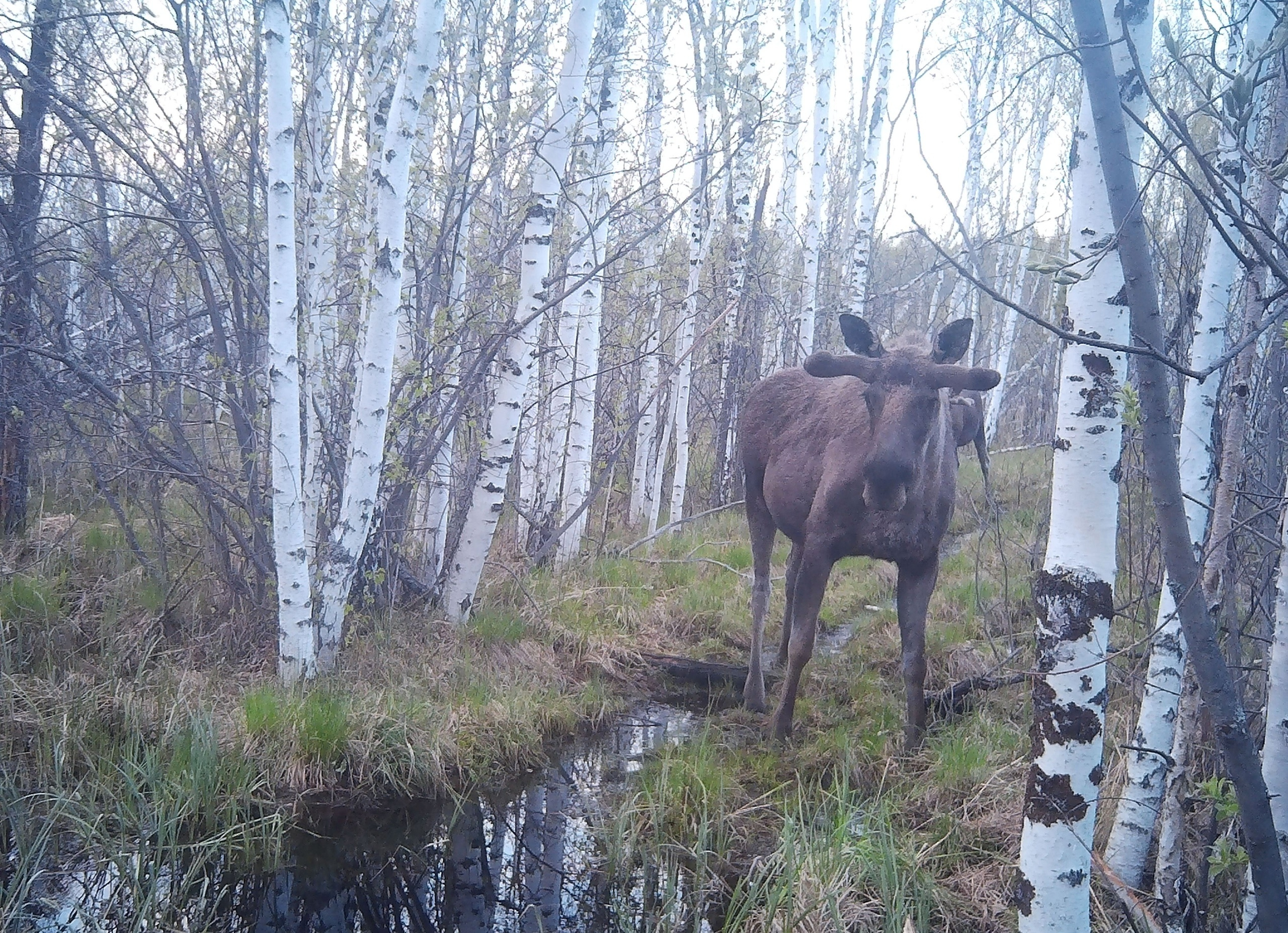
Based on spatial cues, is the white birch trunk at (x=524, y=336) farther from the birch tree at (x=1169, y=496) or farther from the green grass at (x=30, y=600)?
the birch tree at (x=1169, y=496)

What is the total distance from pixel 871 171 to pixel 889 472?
6.71 meters

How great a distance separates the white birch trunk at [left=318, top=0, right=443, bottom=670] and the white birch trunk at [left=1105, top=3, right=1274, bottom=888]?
3625 millimetres

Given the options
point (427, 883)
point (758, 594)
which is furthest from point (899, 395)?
point (427, 883)

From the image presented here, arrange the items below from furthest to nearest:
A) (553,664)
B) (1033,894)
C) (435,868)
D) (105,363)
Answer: (553,664), (105,363), (435,868), (1033,894)

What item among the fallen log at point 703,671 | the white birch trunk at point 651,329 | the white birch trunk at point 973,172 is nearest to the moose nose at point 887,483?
the fallen log at point 703,671

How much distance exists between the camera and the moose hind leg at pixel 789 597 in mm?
6309

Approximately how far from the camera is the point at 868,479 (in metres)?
4.44

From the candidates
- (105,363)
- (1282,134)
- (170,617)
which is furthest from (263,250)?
(1282,134)

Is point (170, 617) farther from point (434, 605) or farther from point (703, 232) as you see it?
point (703, 232)

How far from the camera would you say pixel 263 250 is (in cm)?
630

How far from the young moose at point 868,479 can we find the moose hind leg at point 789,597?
1 cm

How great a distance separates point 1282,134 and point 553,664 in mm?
4818

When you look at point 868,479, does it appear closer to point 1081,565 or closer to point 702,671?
point 1081,565

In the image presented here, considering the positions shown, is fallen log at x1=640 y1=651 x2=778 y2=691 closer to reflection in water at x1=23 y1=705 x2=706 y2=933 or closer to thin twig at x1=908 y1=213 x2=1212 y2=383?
reflection in water at x1=23 y1=705 x2=706 y2=933
